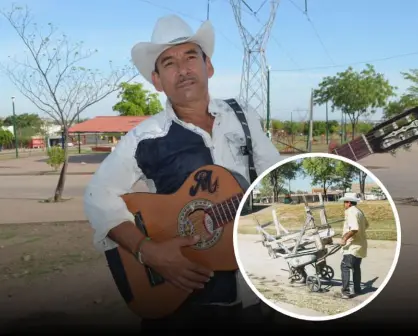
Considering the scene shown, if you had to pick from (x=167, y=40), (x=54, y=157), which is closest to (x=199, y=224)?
(x=167, y=40)

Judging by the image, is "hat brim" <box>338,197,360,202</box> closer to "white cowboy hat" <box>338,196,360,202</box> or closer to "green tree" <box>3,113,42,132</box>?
"white cowboy hat" <box>338,196,360,202</box>

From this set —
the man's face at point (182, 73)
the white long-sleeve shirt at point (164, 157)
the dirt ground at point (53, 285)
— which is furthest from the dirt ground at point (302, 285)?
the dirt ground at point (53, 285)

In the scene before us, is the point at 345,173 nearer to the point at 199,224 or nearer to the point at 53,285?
the point at 199,224

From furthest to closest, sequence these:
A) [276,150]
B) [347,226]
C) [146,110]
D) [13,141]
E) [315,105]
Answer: [13,141] < [315,105] < [146,110] < [276,150] < [347,226]

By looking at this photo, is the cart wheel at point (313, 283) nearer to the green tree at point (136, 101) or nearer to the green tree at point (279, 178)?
the green tree at point (279, 178)

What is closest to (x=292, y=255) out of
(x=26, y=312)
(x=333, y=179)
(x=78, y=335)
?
(x=333, y=179)

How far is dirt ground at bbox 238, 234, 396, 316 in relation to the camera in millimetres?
1537

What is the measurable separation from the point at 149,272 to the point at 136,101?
79cm

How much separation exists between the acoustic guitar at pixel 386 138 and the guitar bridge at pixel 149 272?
647 mm

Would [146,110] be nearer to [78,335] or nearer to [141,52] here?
[141,52]

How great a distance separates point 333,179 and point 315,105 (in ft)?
2.24

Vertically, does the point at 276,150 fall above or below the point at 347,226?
above

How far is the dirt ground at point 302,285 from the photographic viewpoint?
5.04ft

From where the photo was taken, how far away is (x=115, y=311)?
2.47 metres
